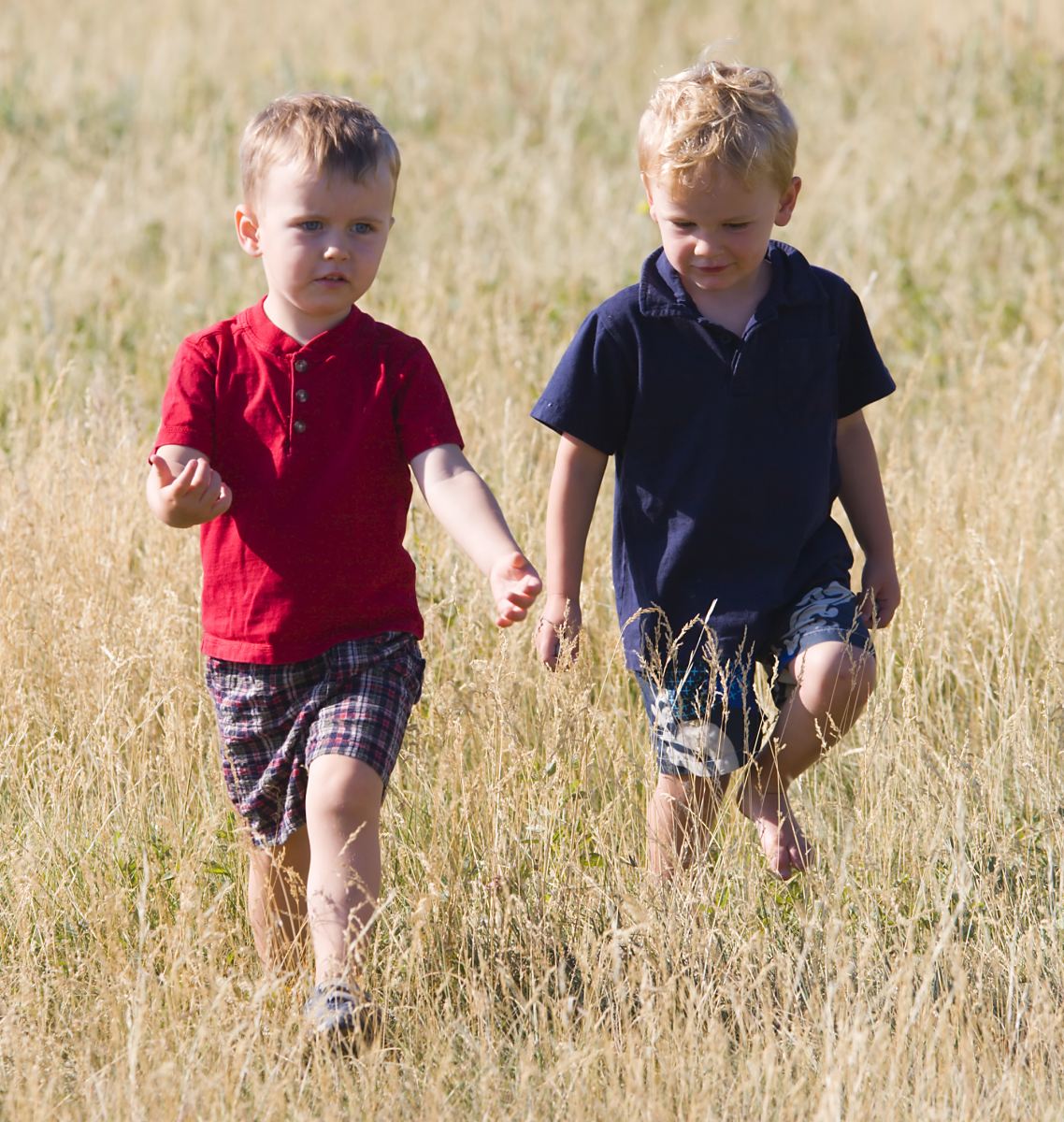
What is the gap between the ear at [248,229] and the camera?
239 centimetres

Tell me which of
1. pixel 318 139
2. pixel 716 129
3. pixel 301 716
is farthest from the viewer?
pixel 716 129

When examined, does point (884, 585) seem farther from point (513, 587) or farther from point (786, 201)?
point (513, 587)

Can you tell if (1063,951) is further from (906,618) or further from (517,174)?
(517,174)

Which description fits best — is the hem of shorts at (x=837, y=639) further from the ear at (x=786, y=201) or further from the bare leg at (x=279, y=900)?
the bare leg at (x=279, y=900)

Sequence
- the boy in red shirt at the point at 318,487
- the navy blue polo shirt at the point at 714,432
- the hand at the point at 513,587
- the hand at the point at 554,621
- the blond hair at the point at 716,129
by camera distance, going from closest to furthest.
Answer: the hand at the point at 513,587, the boy in red shirt at the point at 318,487, the blond hair at the point at 716,129, the navy blue polo shirt at the point at 714,432, the hand at the point at 554,621

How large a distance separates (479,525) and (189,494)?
0.48m

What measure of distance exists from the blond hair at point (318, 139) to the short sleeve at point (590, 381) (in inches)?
20.2

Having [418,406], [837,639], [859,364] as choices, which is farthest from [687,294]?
[837,639]

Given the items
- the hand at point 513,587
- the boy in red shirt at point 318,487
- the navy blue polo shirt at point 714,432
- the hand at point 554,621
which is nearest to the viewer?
the hand at point 513,587

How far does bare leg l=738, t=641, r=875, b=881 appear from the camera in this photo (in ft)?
8.25

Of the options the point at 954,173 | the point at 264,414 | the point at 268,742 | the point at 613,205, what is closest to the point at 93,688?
the point at 268,742

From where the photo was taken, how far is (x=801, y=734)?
2611 millimetres

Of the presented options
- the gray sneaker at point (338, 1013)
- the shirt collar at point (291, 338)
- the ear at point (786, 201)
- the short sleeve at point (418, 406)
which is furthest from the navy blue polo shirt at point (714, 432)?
the gray sneaker at point (338, 1013)

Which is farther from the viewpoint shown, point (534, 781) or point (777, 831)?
point (534, 781)
